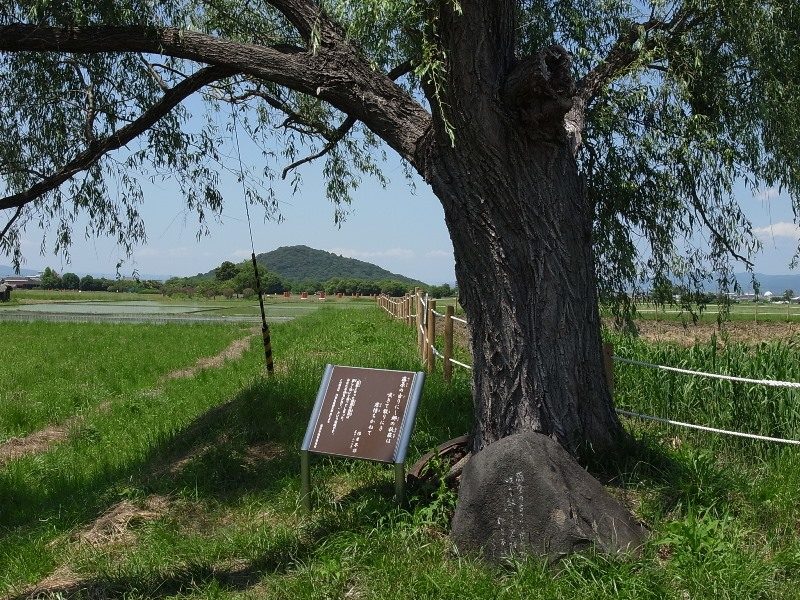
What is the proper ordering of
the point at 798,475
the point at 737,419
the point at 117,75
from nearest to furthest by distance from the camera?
the point at 798,475 < the point at 737,419 < the point at 117,75

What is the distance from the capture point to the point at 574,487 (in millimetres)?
5293

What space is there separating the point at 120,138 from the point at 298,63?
1.98 m

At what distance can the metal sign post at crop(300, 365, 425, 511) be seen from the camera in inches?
242

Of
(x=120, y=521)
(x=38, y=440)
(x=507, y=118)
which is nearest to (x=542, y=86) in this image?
(x=507, y=118)

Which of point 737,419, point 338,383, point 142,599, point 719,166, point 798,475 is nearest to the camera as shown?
point 142,599

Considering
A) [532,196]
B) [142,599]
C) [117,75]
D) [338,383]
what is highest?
[117,75]

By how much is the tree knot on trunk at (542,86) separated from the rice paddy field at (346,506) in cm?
264

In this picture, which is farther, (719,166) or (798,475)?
(719,166)

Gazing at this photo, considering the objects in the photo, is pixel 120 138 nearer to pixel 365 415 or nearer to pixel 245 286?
pixel 365 415

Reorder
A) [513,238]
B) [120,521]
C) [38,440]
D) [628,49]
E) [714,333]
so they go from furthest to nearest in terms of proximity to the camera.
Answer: [38,440] < [714,333] < [628,49] < [120,521] < [513,238]

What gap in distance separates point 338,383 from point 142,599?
2182mm

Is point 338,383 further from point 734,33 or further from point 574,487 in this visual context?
point 734,33

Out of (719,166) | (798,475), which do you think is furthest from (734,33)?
(798,475)

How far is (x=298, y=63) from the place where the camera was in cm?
656
